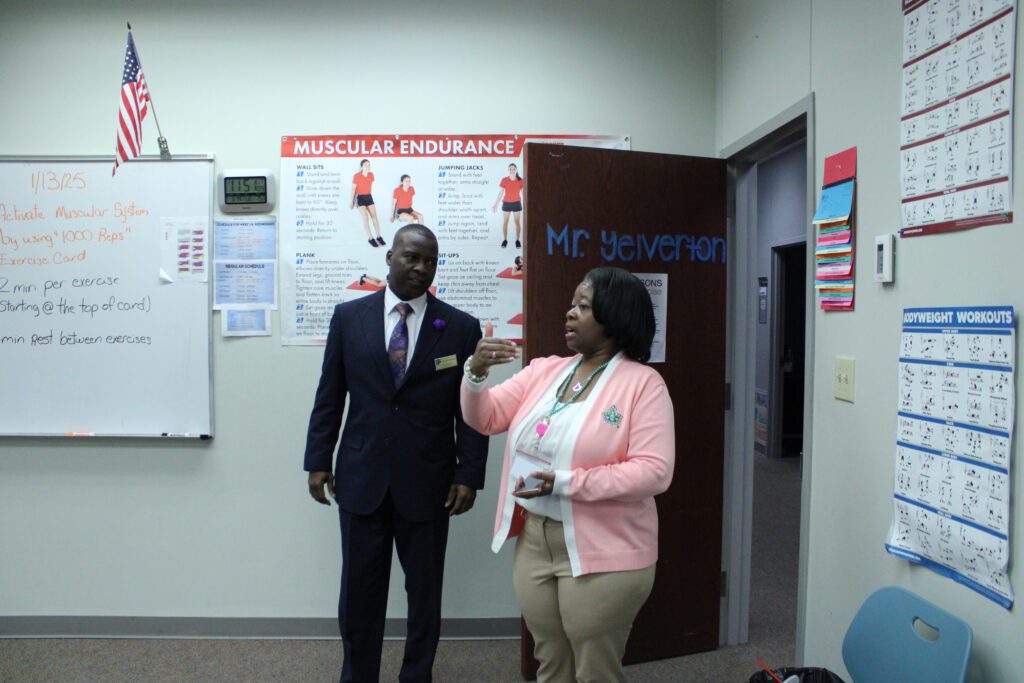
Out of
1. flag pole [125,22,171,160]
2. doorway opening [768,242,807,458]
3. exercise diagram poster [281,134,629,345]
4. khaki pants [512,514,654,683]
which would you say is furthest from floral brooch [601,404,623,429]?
doorway opening [768,242,807,458]

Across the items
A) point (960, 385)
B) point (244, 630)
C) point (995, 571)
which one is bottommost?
point (244, 630)

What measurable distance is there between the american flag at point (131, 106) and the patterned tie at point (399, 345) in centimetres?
128

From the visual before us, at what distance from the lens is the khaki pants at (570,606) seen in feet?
4.71

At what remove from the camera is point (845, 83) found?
166cm

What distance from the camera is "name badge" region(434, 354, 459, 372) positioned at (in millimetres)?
1909

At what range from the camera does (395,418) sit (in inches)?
74.5

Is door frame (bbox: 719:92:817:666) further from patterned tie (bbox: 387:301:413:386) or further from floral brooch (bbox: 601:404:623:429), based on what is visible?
patterned tie (bbox: 387:301:413:386)

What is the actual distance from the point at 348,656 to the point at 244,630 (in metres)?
0.84

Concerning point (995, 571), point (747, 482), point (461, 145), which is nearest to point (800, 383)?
point (747, 482)

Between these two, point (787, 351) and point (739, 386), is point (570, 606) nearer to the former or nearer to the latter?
point (739, 386)

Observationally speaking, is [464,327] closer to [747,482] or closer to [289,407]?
[289,407]

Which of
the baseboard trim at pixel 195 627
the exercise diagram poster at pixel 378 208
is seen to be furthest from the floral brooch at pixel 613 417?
the baseboard trim at pixel 195 627

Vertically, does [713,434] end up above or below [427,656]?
above

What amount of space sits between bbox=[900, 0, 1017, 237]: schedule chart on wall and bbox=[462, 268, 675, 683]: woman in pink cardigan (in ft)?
2.21
